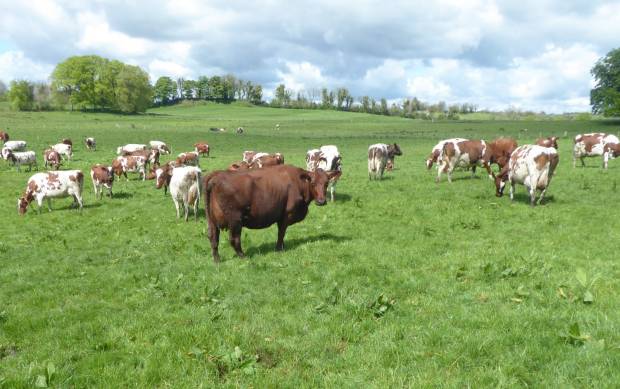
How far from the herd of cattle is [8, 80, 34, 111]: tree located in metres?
82.4

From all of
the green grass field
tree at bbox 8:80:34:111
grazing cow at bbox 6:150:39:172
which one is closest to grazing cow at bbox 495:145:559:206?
the green grass field

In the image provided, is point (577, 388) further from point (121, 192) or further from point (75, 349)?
point (121, 192)

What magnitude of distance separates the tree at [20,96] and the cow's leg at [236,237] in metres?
110

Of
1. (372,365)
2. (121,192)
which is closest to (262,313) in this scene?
(372,365)

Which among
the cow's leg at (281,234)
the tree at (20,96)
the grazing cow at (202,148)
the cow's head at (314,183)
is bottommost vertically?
the cow's leg at (281,234)

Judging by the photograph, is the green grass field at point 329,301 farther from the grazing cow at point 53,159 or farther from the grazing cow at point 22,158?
the grazing cow at point 22,158

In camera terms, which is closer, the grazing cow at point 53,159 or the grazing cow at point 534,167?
the grazing cow at point 534,167

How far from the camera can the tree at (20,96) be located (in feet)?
323

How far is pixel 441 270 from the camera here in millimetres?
9539

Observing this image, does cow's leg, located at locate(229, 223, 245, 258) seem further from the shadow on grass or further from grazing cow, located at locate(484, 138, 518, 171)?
grazing cow, located at locate(484, 138, 518, 171)

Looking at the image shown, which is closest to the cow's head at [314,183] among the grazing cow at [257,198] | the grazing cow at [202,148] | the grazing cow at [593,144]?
the grazing cow at [257,198]

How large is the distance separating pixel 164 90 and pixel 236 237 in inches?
6375

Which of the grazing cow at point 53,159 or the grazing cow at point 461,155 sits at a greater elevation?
the grazing cow at point 461,155

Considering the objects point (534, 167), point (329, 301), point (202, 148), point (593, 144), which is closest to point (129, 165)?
point (202, 148)
